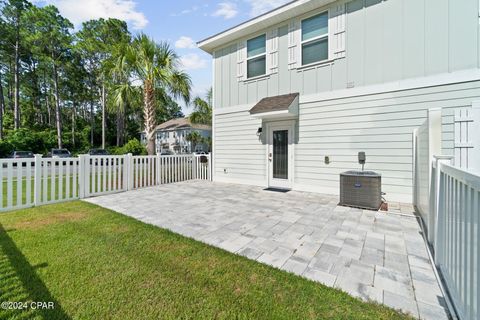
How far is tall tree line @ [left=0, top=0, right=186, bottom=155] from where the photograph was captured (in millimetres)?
7918

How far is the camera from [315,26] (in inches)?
245

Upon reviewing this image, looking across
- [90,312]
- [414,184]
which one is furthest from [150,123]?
[414,184]

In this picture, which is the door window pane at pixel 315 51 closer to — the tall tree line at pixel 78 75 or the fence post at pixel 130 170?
the tall tree line at pixel 78 75

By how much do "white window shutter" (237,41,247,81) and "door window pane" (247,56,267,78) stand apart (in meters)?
0.15

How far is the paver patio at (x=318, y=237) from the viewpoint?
2.07 meters

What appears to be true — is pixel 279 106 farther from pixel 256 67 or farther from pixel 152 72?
pixel 152 72

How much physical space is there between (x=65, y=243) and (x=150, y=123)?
5.94 meters

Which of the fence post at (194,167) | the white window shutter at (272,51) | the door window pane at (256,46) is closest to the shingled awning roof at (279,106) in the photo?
the white window shutter at (272,51)

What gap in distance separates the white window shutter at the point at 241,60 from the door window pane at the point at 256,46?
150mm

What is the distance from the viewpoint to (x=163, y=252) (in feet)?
8.92

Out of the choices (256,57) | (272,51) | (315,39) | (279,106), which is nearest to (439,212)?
(279,106)

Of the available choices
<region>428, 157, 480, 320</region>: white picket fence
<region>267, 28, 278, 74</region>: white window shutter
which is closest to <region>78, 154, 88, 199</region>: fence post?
<region>267, 28, 278, 74</region>: white window shutter

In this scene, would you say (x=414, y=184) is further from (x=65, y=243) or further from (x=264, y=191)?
(x=65, y=243)

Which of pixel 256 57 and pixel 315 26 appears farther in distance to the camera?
pixel 256 57
